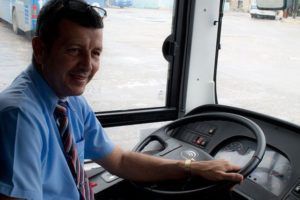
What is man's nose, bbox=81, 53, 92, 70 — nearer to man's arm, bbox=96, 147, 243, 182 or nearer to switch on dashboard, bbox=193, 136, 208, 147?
man's arm, bbox=96, 147, 243, 182

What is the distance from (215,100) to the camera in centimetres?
261

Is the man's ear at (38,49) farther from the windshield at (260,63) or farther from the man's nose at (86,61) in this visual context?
the windshield at (260,63)

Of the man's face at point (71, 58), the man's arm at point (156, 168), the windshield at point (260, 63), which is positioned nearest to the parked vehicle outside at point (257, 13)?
the windshield at point (260, 63)

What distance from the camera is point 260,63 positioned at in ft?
8.21

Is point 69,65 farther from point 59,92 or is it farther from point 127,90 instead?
point 127,90

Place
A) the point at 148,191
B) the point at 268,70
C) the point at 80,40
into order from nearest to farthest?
the point at 80,40, the point at 148,191, the point at 268,70

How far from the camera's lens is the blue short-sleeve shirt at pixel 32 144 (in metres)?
1.09

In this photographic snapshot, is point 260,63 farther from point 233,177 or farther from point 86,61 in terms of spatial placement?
point 86,61

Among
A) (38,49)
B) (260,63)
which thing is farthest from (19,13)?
(260,63)

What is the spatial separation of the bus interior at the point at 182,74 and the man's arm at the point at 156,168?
0.33ft

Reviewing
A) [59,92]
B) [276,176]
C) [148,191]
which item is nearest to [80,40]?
[59,92]

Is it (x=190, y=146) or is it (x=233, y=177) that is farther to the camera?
(x=190, y=146)

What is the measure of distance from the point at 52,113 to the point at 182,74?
52.3 inches

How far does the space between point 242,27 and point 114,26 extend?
76 centimetres
